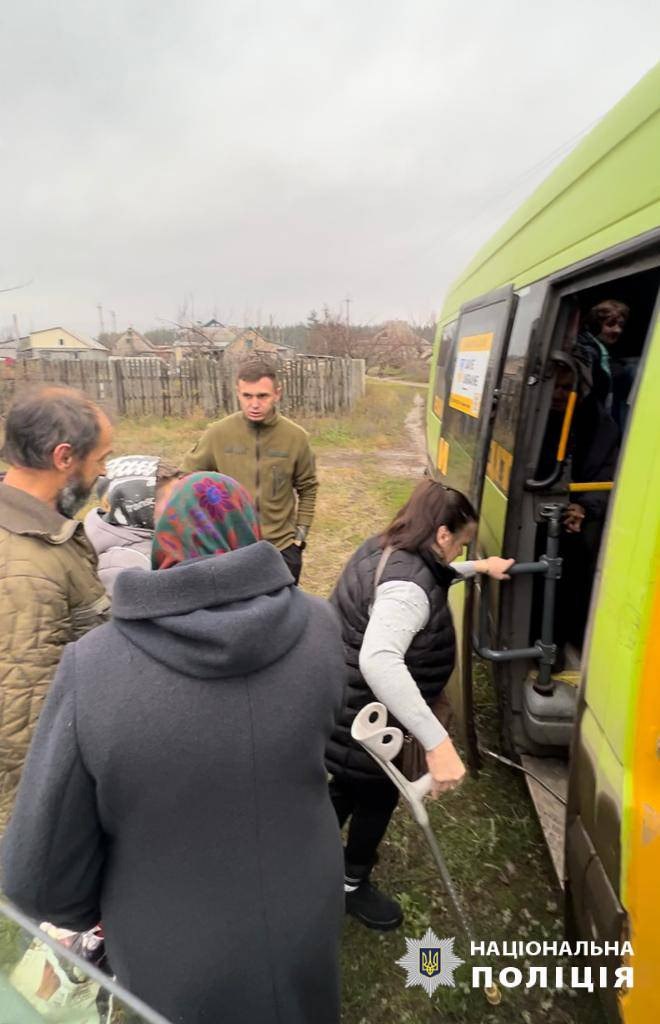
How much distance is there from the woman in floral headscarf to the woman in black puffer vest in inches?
20.5

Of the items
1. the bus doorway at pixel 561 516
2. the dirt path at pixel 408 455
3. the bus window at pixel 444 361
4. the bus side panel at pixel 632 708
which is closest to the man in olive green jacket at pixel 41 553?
the bus side panel at pixel 632 708

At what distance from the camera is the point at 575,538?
307 cm

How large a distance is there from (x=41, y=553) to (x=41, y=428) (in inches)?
13.8

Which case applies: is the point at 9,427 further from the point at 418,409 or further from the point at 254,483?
the point at 418,409

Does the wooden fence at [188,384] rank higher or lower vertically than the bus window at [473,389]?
lower

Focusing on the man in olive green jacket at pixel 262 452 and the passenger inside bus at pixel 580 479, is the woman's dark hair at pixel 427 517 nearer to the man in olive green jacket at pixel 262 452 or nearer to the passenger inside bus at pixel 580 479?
the passenger inside bus at pixel 580 479

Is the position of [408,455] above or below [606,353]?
below

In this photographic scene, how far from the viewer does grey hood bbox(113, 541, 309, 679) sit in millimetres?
970

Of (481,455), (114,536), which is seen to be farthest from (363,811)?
(481,455)

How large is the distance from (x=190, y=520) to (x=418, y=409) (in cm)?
2029

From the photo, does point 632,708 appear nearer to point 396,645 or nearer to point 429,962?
point 396,645

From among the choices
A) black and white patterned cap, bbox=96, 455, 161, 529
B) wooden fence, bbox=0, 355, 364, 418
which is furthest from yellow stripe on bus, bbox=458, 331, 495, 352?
wooden fence, bbox=0, 355, 364, 418

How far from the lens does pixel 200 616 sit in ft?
3.19

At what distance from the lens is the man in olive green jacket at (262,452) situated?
3.34 m
